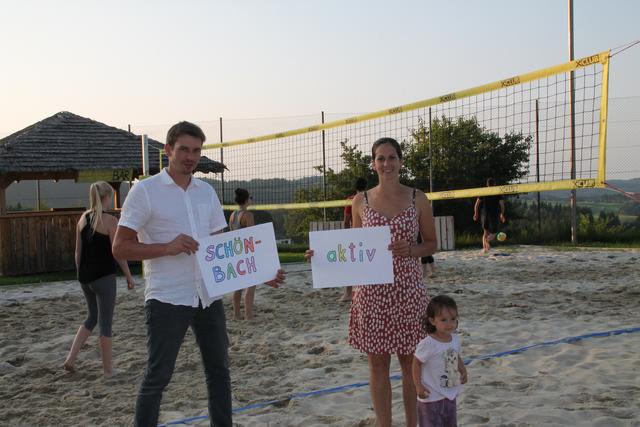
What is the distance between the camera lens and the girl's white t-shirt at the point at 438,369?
259cm

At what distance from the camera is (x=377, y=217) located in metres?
2.92

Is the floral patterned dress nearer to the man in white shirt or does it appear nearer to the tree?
the man in white shirt

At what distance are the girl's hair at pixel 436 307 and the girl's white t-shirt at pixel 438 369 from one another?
8cm

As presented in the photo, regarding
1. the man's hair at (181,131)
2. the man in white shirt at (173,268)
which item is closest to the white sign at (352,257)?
the man in white shirt at (173,268)

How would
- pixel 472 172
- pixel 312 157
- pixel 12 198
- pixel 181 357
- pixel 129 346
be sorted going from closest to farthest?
pixel 181 357, pixel 129 346, pixel 312 157, pixel 472 172, pixel 12 198

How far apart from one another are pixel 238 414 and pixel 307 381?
2.19 feet

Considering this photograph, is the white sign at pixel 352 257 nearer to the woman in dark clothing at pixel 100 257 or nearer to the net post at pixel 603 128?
the woman in dark clothing at pixel 100 257

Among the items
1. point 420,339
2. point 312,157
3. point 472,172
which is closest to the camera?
point 420,339

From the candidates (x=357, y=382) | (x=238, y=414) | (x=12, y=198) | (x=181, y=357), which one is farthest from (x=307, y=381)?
(x=12, y=198)

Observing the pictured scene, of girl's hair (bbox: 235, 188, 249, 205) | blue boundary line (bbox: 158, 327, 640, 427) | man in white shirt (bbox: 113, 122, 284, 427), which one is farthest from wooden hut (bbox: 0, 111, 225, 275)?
man in white shirt (bbox: 113, 122, 284, 427)

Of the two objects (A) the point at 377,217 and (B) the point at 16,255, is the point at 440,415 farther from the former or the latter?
(B) the point at 16,255

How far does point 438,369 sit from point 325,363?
78.0 inches

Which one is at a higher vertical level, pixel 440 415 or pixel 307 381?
pixel 440 415

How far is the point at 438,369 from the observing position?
259 centimetres
